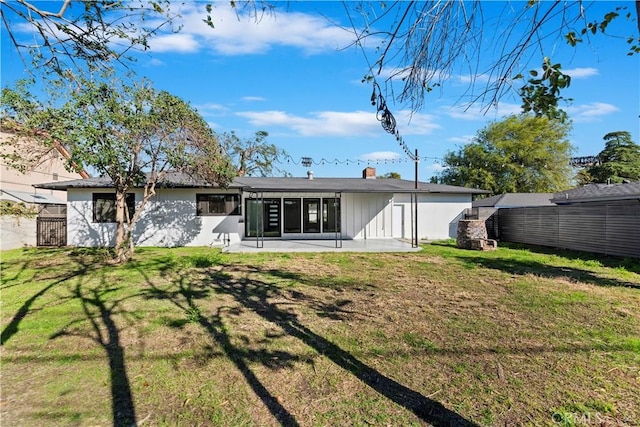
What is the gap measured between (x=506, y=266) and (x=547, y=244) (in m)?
6.20

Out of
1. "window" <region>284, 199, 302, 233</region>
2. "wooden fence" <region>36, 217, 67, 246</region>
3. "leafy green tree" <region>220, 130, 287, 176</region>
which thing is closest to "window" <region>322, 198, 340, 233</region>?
"window" <region>284, 199, 302, 233</region>

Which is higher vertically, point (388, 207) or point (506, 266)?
point (388, 207)

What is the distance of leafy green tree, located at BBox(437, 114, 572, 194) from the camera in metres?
30.7

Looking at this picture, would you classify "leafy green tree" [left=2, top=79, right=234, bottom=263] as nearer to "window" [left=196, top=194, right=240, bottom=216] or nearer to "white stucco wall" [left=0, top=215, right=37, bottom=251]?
"window" [left=196, top=194, right=240, bottom=216]

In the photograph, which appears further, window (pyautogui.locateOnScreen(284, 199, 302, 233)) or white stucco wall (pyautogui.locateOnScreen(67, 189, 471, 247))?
window (pyautogui.locateOnScreen(284, 199, 302, 233))

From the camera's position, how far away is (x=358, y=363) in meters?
3.44

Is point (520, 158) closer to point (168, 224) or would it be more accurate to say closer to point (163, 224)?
point (168, 224)

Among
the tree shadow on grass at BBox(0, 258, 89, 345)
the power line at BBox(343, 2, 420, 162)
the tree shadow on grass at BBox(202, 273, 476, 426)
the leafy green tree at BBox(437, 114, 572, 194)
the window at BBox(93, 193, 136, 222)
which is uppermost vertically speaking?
the leafy green tree at BBox(437, 114, 572, 194)

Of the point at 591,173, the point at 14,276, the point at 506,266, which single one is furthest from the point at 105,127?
the point at 591,173

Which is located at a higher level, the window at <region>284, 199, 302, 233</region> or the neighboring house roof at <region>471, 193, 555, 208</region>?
the neighboring house roof at <region>471, 193, 555, 208</region>

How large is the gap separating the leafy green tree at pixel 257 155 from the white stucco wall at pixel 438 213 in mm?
16103

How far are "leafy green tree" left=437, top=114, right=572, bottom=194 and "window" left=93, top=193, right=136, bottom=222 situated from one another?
29.1 meters

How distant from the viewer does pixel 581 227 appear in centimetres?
1220

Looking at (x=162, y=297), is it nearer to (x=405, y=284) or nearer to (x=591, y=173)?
(x=405, y=284)
